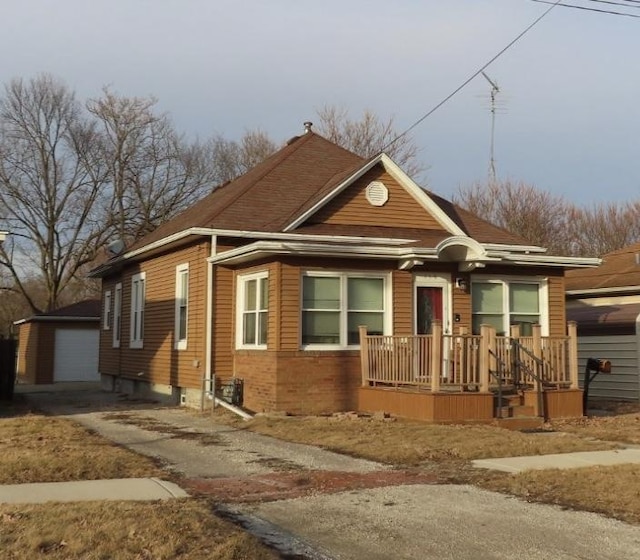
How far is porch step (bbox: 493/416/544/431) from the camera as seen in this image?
13.2 meters

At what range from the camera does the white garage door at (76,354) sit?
30.7m

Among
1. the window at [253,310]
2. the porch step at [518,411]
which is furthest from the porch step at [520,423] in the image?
the window at [253,310]

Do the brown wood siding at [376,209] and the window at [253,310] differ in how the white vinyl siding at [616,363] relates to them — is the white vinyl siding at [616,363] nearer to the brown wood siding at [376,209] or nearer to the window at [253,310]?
the brown wood siding at [376,209]

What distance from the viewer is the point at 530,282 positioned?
16641 millimetres

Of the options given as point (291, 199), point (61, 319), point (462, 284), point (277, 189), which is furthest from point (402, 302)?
point (61, 319)

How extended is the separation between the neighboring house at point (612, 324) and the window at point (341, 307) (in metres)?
7.14

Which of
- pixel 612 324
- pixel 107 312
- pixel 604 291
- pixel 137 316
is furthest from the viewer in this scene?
pixel 107 312

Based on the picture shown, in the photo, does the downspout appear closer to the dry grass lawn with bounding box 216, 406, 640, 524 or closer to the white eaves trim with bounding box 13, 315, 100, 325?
the dry grass lawn with bounding box 216, 406, 640, 524

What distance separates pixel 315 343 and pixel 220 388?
2.64m

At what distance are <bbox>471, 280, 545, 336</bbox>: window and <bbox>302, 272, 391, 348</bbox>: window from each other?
2.27 m

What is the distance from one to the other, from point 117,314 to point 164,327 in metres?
5.06

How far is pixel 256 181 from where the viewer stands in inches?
742

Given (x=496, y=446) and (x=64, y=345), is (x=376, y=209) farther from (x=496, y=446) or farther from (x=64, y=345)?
(x=64, y=345)

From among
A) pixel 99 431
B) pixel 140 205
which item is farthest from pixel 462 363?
pixel 140 205
